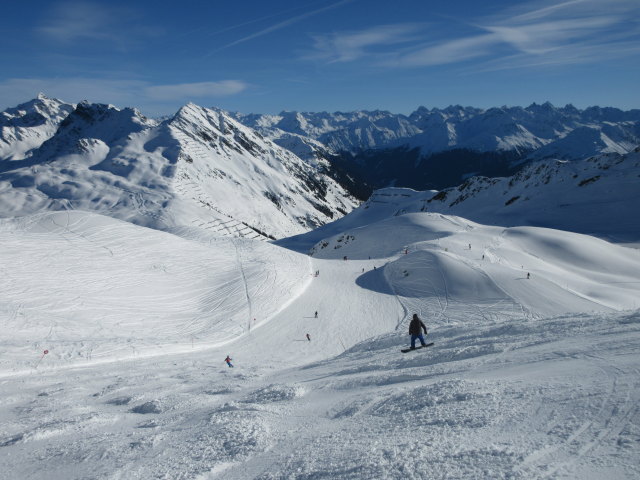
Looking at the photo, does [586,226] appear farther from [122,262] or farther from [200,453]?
[200,453]

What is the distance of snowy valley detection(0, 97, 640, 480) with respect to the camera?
694 centimetres

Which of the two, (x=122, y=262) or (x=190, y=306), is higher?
(x=122, y=262)

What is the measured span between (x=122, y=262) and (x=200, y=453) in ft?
107

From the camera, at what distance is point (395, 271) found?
41562 mm

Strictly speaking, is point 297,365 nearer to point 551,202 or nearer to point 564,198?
point 551,202

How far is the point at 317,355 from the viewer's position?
83.4 ft

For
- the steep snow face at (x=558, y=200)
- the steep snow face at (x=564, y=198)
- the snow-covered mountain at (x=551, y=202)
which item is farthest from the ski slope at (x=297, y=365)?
the steep snow face at (x=558, y=200)

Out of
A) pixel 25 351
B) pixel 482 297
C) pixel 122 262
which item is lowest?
pixel 482 297

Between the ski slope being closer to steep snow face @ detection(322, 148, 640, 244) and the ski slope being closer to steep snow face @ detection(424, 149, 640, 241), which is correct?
steep snow face @ detection(424, 149, 640, 241)

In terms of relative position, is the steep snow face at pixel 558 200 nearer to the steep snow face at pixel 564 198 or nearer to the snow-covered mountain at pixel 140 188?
the steep snow face at pixel 564 198

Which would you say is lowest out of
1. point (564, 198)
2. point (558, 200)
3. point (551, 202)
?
point (551, 202)

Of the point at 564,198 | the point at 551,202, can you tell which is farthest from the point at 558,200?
the point at 551,202

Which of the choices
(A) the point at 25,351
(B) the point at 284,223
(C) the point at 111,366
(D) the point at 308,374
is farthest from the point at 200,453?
(B) the point at 284,223

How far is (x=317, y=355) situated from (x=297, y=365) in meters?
3.33
